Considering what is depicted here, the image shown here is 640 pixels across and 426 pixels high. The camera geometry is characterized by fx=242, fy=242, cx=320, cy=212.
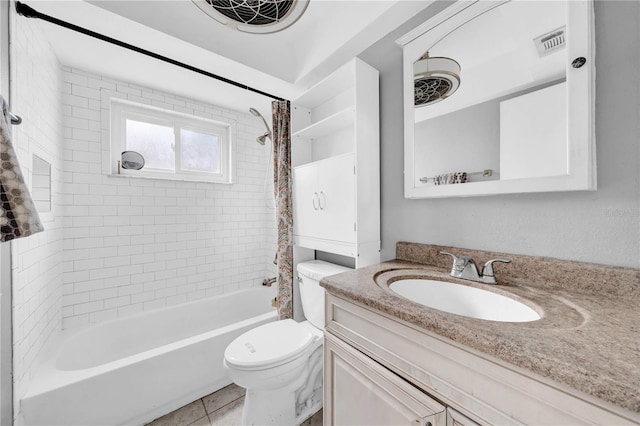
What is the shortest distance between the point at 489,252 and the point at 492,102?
629mm

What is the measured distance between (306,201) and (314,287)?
0.60 metres

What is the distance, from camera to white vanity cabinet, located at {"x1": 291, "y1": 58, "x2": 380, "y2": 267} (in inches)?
54.3


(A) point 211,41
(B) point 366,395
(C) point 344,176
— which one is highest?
(A) point 211,41

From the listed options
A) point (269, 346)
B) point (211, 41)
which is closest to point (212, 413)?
point (269, 346)

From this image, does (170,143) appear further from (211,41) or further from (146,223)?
(211,41)

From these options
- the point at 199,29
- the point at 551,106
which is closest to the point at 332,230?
the point at 551,106

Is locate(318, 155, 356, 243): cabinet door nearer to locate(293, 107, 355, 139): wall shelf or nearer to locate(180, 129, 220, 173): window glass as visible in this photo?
locate(293, 107, 355, 139): wall shelf

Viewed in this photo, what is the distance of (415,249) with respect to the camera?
4.22 feet

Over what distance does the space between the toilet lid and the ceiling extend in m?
1.82

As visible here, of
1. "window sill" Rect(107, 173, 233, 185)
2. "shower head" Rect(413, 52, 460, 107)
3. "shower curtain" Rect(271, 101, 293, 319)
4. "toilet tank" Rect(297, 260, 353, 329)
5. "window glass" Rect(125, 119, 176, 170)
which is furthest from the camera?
"window glass" Rect(125, 119, 176, 170)

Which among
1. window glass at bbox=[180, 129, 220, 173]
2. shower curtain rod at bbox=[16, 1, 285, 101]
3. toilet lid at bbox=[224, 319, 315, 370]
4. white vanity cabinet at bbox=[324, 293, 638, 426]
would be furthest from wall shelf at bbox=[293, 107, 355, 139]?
toilet lid at bbox=[224, 319, 315, 370]

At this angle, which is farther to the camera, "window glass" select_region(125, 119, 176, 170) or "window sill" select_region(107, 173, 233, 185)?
"window glass" select_region(125, 119, 176, 170)

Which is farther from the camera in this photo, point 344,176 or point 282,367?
point 344,176

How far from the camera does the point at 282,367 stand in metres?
1.25
